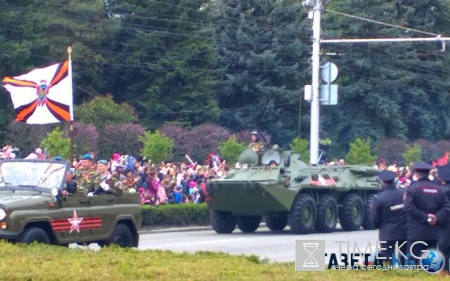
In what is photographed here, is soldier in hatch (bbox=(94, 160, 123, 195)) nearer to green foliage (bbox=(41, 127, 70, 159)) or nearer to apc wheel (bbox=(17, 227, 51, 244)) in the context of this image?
apc wheel (bbox=(17, 227, 51, 244))

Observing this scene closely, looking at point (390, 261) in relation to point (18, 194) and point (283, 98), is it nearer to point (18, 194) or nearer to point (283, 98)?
point (18, 194)

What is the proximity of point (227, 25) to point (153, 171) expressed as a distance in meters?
26.7

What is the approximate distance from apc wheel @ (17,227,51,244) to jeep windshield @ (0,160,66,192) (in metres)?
0.77

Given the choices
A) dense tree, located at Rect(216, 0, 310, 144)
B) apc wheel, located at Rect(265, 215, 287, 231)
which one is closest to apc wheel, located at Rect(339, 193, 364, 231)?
apc wheel, located at Rect(265, 215, 287, 231)

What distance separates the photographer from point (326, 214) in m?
26.4

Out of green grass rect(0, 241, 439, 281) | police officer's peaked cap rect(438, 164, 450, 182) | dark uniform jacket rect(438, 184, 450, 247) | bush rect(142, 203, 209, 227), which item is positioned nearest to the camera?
green grass rect(0, 241, 439, 281)

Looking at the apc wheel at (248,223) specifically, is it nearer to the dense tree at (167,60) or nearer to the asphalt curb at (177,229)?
the asphalt curb at (177,229)

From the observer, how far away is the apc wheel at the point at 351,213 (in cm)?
2752

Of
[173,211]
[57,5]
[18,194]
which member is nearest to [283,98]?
[57,5]

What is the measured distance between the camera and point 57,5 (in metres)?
50.0

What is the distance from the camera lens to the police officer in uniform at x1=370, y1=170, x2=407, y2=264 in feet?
43.9

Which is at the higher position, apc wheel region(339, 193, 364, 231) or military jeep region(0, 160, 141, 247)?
military jeep region(0, 160, 141, 247)

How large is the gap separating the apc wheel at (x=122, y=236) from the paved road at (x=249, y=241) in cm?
155

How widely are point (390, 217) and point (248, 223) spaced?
13767mm
